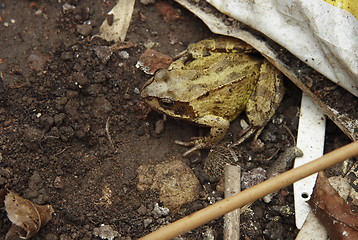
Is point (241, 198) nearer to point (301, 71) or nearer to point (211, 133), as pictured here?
point (211, 133)

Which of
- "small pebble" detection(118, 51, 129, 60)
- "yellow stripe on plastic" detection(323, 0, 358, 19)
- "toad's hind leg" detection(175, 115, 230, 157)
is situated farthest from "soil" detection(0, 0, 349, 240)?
"yellow stripe on plastic" detection(323, 0, 358, 19)

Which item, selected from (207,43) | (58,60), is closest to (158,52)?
(207,43)

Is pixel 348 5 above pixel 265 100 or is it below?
above

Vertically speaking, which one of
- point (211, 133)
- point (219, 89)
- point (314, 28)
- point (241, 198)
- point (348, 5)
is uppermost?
point (348, 5)

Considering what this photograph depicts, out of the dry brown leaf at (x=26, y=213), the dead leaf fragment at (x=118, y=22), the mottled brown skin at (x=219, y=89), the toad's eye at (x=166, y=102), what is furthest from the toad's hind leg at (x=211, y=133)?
the dry brown leaf at (x=26, y=213)

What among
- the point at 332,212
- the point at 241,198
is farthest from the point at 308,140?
the point at 241,198

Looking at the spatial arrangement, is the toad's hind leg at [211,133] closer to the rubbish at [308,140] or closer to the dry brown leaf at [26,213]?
the rubbish at [308,140]

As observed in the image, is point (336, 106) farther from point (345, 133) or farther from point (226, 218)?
point (226, 218)
